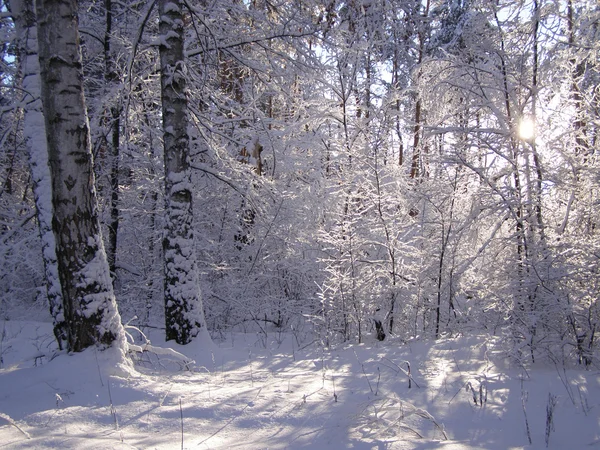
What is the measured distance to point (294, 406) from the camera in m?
3.28

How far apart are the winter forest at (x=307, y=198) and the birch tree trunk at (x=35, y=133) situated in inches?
0.9

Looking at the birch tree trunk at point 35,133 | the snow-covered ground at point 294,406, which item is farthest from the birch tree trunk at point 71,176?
the birch tree trunk at point 35,133

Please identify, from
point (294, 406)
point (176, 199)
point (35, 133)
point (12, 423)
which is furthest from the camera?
point (176, 199)

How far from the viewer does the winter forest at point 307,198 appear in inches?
147

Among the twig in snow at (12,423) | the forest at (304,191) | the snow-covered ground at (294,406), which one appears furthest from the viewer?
the forest at (304,191)

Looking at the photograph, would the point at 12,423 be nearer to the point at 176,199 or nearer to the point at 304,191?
the point at 176,199

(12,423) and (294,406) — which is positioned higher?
(12,423)

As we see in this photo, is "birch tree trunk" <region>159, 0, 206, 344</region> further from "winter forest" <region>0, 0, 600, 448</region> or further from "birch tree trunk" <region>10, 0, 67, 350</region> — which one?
"birch tree trunk" <region>10, 0, 67, 350</region>

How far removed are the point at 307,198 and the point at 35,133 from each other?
5514 mm

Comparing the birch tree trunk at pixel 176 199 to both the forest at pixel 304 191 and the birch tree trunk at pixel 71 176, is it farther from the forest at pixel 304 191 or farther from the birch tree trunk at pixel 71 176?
the birch tree trunk at pixel 71 176

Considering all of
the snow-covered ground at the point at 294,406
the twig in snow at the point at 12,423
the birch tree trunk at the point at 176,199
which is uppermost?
the birch tree trunk at the point at 176,199

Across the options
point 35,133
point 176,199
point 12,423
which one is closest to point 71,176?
point 12,423

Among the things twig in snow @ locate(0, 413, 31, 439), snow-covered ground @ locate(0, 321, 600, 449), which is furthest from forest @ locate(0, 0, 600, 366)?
twig in snow @ locate(0, 413, 31, 439)

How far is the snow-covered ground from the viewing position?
2.63 meters
